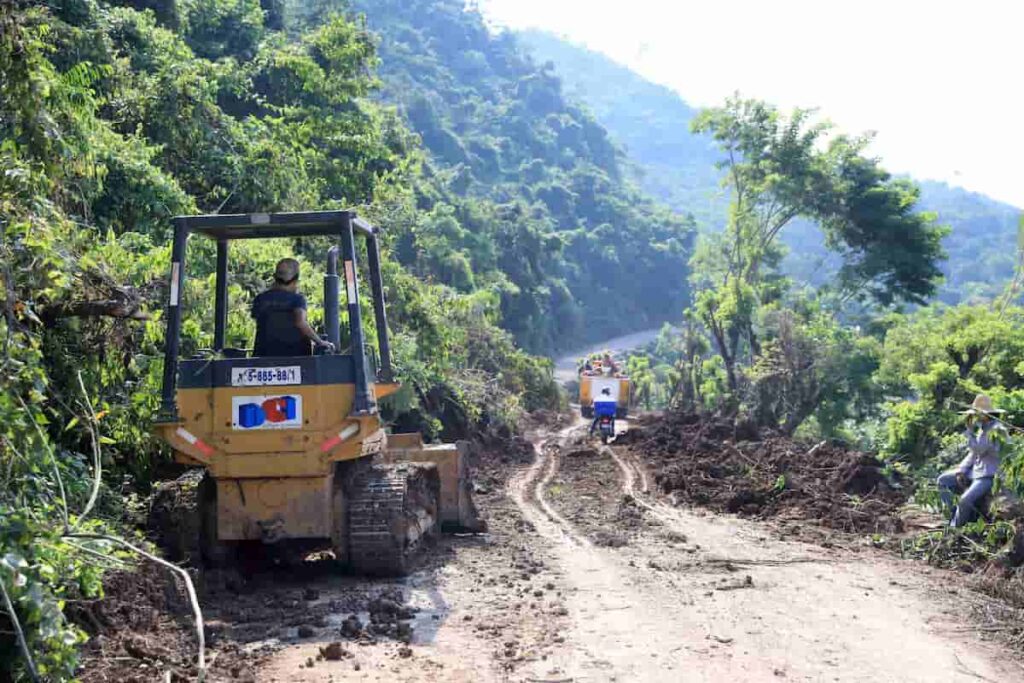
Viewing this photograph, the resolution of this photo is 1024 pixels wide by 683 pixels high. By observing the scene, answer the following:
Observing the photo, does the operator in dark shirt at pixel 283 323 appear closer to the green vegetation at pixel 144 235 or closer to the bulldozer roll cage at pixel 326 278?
the bulldozer roll cage at pixel 326 278

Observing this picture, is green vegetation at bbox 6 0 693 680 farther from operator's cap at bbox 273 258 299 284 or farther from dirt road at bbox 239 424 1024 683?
dirt road at bbox 239 424 1024 683

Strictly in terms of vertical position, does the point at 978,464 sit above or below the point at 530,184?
below

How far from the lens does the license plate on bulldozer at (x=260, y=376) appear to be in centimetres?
799

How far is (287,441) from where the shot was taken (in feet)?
26.3

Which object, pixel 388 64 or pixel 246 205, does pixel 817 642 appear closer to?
pixel 246 205

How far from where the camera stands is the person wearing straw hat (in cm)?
1070

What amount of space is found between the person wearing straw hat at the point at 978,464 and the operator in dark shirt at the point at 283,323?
651 centimetres

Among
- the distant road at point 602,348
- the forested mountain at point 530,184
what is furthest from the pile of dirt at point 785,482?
the distant road at point 602,348

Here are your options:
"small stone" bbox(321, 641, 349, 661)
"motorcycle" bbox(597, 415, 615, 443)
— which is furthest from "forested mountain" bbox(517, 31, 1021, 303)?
"small stone" bbox(321, 641, 349, 661)

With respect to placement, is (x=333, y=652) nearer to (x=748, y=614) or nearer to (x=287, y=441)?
(x=287, y=441)

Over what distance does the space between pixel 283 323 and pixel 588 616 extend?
3.24 meters

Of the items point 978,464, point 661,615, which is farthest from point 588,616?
point 978,464

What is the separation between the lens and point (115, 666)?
18.9ft

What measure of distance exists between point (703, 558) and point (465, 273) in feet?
94.3
